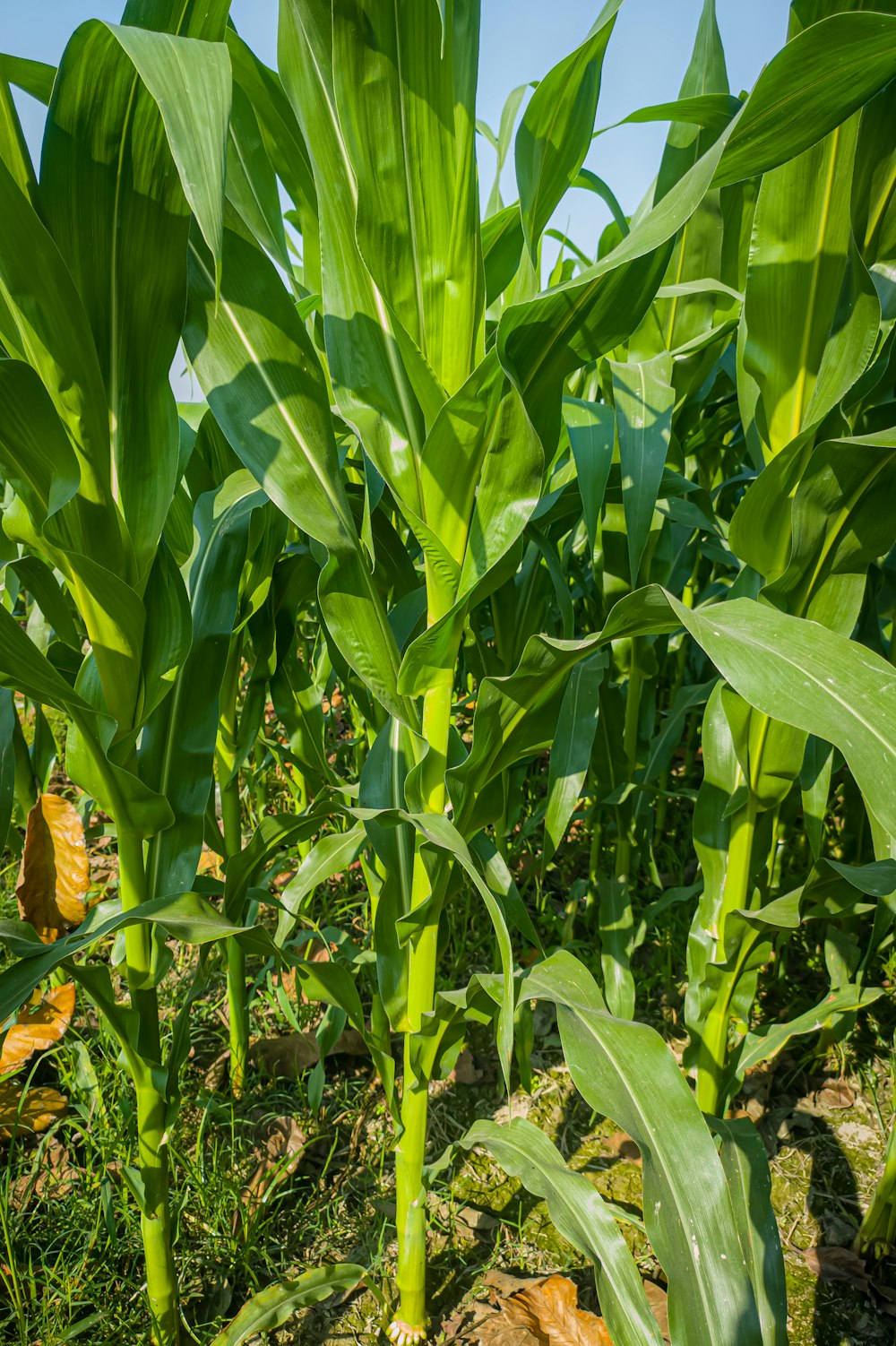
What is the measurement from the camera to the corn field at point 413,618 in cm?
73

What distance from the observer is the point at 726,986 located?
118 centimetres

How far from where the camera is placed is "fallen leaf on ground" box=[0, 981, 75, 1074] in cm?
140

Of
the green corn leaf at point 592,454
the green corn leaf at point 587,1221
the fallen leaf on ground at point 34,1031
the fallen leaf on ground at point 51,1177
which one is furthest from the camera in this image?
the fallen leaf on ground at point 34,1031

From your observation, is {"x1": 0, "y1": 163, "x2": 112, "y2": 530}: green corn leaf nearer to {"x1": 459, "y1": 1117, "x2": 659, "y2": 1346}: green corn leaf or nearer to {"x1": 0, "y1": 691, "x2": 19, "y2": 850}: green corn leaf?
{"x1": 0, "y1": 691, "x2": 19, "y2": 850}: green corn leaf

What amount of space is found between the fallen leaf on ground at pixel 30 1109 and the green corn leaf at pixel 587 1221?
81 centimetres

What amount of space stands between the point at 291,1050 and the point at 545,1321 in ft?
2.22

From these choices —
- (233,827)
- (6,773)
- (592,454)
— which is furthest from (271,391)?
(233,827)

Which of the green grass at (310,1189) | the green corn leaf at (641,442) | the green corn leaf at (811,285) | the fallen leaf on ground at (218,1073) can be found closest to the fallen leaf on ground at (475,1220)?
the green grass at (310,1189)

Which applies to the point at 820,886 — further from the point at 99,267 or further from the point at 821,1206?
the point at 99,267

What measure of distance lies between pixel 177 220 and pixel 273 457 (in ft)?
0.76

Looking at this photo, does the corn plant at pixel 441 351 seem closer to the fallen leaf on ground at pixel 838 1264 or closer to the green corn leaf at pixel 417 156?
the green corn leaf at pixel 417 156

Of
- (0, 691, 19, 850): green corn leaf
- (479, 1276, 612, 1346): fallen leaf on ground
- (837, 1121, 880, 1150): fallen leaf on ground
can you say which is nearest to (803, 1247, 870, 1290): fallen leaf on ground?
(837, 1121, 880, 1150): fallen leaf on ground

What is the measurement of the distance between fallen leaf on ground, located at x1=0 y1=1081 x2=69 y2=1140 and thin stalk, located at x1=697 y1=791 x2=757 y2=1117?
106 centimetres

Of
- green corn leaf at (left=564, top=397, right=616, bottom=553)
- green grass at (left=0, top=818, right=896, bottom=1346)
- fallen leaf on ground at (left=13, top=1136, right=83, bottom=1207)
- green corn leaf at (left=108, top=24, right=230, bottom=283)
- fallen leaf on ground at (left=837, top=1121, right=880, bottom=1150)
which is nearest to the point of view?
green corn leaf at (left=108, top=24, right=230, bottom=283)
